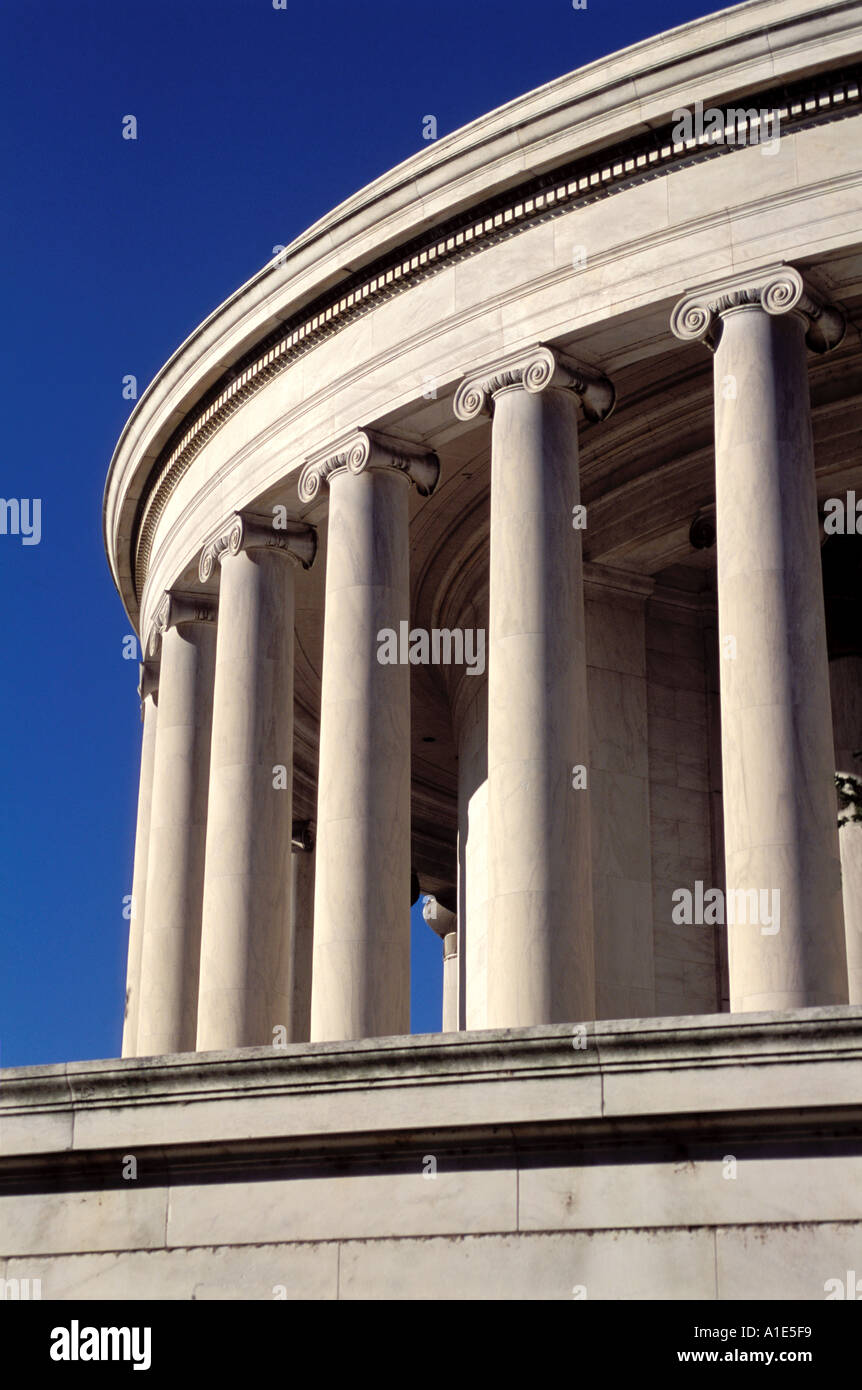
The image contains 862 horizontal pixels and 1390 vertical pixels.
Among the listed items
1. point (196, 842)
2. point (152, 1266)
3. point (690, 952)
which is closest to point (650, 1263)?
point (152, 1266)

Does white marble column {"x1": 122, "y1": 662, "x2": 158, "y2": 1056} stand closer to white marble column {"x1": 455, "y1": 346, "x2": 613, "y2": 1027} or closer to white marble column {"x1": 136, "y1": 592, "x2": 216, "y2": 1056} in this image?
white marble column {"x1": 136, "y1": 592, "x2": 216, "y2": 1056}

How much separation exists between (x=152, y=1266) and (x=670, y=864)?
1999 inches

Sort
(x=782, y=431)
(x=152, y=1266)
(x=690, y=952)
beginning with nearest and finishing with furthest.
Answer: (x=152, y=1266), (x=782, y=431), (x=690, y=952)

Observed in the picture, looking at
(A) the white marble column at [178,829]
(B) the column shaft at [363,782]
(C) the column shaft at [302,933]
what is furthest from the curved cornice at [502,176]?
(C) the column shaft at [302,933]

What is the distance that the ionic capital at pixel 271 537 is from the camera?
83.7m

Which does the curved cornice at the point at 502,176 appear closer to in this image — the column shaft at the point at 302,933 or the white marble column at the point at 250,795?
the white marble column at the point at 250,795

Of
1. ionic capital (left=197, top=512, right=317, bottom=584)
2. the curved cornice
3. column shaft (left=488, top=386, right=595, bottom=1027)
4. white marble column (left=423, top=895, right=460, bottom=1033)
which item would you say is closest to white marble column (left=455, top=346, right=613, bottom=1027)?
column shaft (left=488, top=386, right=595, bottom=1027)

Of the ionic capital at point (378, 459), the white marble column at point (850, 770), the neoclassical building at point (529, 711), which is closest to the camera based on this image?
the neoclassical building at point (529, 711)

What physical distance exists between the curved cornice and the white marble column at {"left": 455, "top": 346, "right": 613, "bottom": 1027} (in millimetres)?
6631

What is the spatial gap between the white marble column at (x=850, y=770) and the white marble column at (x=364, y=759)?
2022 centimetres

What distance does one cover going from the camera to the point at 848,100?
6512 cm

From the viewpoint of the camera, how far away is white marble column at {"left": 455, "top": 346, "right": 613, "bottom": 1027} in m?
63.2

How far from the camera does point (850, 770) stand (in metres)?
83.2
